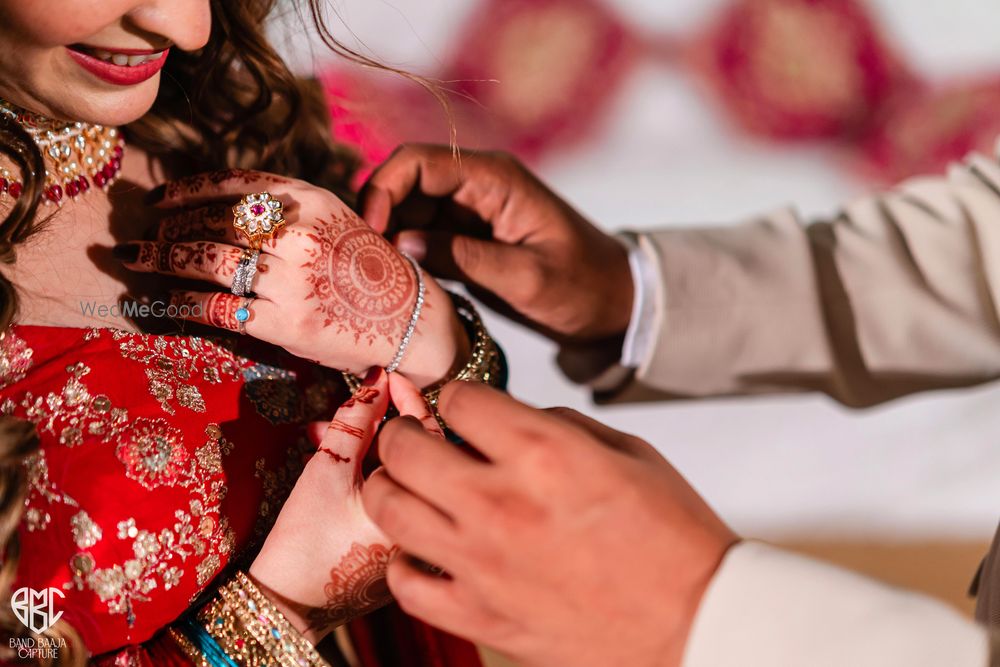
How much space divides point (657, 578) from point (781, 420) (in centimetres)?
193

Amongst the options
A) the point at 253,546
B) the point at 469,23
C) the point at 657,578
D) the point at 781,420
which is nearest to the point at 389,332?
the point at 253,546

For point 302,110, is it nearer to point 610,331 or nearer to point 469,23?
point 610,331

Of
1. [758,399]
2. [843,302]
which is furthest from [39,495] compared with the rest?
[758,399]

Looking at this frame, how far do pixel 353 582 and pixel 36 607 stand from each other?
258 millimetres

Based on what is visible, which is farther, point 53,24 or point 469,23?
point 469,23

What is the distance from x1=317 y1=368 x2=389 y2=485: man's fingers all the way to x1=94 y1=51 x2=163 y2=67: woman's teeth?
365 millimetres

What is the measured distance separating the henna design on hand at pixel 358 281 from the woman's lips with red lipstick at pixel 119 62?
0.68 feet

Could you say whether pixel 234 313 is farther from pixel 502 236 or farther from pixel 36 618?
pixel 502 236

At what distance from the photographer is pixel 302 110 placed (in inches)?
42.6

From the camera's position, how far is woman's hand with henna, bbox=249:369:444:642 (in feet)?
2.54

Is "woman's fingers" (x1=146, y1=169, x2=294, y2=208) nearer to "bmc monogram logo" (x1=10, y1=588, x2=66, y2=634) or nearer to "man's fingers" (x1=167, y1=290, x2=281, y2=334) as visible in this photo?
"man's fingers" (x1=167, y1=290, x2=281, y2=334)

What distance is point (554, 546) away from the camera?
0.61 meters

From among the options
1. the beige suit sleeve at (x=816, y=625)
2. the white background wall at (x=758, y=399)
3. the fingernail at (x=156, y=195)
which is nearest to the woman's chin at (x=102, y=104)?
the fingernail at (x=156, y=195)

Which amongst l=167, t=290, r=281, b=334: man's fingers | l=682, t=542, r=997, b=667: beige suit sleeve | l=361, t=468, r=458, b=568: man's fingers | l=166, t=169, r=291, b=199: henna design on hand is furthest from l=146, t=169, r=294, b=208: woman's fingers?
l=682, t=542, r=997, b=667: beige suit sleeve
